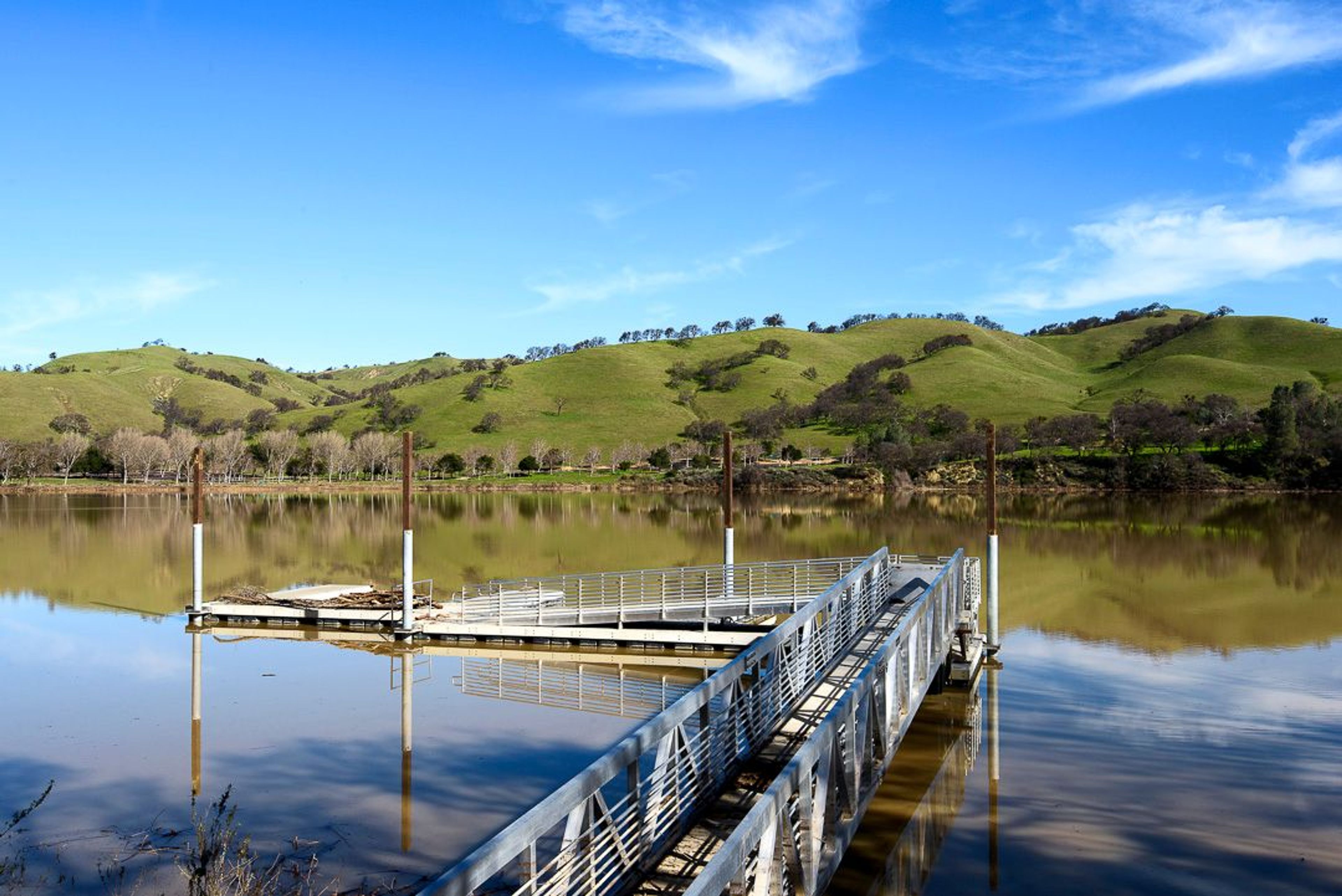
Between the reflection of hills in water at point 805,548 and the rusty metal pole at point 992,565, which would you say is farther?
the reflection of hills in water at point 805,548

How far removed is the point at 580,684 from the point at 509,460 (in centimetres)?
11126

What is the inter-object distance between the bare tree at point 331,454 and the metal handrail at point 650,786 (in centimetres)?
12222

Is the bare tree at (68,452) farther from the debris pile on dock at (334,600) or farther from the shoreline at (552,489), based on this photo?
the debris pile on dock at (334,600)

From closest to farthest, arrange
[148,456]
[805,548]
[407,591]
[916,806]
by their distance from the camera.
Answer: [916,806] → [407,591] → [805,548] → [148,456]

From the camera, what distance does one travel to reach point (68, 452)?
403 ft

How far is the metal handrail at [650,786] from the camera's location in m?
6.49

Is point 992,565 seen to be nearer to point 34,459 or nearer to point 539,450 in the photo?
point 539,450

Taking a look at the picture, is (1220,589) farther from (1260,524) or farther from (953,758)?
(1260,524)

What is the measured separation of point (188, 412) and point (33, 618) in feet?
543

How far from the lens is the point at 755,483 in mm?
106562

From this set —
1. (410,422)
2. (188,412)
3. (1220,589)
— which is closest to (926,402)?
(410,422)

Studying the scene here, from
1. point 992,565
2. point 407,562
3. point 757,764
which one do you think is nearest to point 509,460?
point 407,562

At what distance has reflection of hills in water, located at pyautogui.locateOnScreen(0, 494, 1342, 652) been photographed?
29.2 meters

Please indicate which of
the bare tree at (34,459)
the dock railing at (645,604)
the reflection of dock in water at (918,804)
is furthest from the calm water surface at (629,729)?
the bare tree at (34,459)
